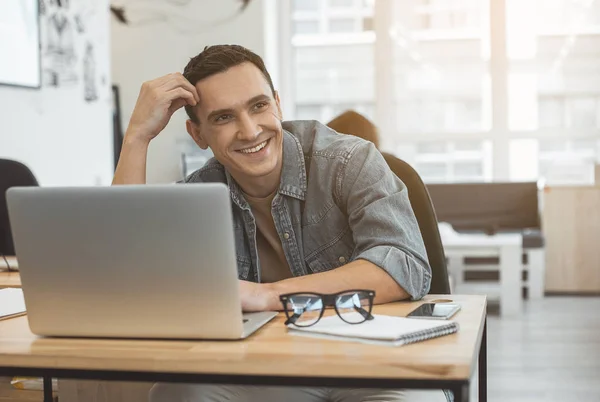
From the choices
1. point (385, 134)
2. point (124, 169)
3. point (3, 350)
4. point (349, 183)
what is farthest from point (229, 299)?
point (385, 134)

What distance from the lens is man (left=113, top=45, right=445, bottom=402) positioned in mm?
1581

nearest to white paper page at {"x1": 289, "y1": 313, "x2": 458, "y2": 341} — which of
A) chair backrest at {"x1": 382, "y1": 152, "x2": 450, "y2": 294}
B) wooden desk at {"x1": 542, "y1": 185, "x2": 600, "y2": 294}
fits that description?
chair backrest at {"x1": 382, "y1": 152, "x2": 450, "y2": 294}

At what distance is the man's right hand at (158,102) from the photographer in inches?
67.0

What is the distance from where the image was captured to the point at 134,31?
22.2ft

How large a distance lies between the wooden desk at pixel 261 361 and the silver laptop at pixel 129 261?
0.03m

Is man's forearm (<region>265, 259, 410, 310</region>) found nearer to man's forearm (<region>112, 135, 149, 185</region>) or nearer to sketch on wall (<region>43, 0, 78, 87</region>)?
man's forearm (<region>112, 135, 149, 185</region>)

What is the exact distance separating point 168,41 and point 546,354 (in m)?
4.11

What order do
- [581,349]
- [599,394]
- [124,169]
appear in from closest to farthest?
[124,169] < [599,394] < [581,349]

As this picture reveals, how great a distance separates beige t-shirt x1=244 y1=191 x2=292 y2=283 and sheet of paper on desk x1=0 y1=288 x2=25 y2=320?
0.49 meters

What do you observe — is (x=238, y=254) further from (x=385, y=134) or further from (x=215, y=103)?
(x=385, y=134)

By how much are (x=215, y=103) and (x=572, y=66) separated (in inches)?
213

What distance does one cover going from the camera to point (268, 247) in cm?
177

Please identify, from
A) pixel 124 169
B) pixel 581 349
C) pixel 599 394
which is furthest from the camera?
pixel 581 349

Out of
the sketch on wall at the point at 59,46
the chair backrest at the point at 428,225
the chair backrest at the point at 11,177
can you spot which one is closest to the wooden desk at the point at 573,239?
the sketch on wall at the point at 59,46
